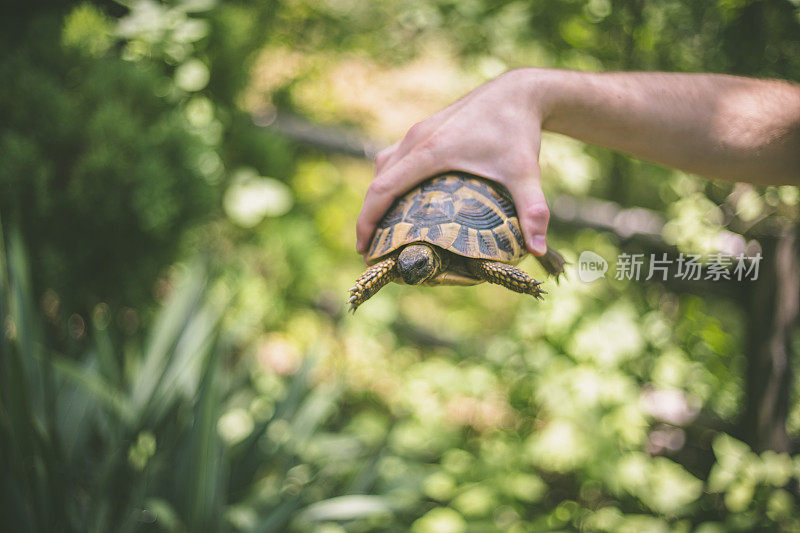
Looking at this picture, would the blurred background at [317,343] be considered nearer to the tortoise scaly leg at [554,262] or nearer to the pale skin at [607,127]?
the pale skin at [607,127]

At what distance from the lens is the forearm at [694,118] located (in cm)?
106

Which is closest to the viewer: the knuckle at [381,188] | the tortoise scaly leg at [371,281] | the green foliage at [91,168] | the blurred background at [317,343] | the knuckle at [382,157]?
the tortoise scaly leg at [371,281]

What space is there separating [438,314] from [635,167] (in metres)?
1.49

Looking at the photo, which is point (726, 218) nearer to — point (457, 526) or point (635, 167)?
point (635, 167)

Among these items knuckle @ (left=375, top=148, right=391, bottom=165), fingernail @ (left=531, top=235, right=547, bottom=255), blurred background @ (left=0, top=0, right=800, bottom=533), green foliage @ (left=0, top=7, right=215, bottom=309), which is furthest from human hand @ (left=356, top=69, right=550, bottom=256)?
green foliage @ (left=0, top=7, right=215, bottom=309)

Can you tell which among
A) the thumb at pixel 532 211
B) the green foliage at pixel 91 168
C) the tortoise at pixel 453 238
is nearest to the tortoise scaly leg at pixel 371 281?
the tortoise at pixel 453 238

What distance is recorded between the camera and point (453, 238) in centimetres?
94

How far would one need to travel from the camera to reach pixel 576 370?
1794 millimetres

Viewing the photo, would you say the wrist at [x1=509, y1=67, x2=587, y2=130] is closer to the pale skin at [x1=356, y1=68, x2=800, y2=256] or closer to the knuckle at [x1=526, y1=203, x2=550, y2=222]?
the pale skin at [x1=356, y1=68, x2=800, y2=256]

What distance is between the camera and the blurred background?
5.38 feet

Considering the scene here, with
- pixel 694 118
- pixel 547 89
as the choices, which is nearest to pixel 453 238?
pixel 547 89

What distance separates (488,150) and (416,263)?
265 millimetres

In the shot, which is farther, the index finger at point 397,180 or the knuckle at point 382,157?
the knuckle at point 382,157

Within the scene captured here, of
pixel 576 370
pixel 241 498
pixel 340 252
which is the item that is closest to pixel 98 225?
pixel 241 498
